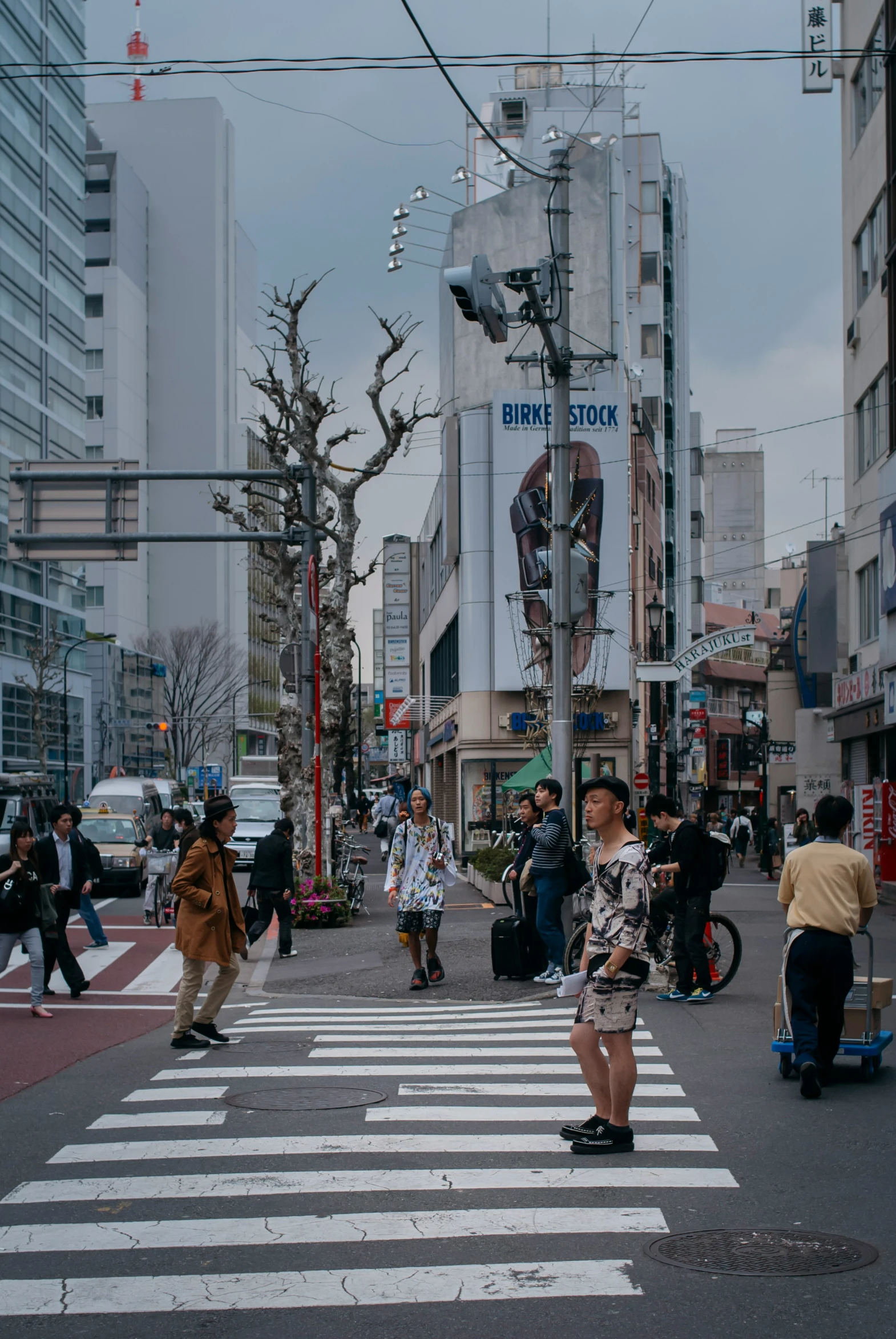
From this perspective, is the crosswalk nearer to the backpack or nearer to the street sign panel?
the backpack

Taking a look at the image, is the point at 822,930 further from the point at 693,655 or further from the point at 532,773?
the point at 693,655

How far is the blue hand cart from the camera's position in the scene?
932 centimetres

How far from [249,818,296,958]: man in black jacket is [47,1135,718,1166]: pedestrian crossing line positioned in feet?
31.2

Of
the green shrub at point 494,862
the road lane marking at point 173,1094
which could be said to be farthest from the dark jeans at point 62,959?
the green shrub at point 494,862

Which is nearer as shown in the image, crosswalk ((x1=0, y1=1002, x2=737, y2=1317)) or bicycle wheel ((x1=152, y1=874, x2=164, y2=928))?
crosswalk ((x1=0, y1=1002, x2=737, y2=1317))

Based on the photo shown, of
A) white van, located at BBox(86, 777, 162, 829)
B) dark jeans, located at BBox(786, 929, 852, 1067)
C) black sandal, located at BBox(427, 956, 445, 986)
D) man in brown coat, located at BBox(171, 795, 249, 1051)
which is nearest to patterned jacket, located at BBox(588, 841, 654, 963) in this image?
dark jeans, located at BBox(786, 929, 852, 1067)

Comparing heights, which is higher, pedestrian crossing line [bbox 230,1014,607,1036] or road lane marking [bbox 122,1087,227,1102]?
road lane marking [bbox 122,1087,227,1102]

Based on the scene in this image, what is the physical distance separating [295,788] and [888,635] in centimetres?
1157

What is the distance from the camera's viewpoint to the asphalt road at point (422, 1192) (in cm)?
512

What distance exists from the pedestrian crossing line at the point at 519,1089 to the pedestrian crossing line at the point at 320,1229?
9.00 feet

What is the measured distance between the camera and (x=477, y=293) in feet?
44.4

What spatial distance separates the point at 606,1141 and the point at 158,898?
1804 centimetres


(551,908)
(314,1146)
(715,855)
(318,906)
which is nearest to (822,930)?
(314,1146)

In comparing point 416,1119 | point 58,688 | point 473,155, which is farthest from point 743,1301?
point 58,688
